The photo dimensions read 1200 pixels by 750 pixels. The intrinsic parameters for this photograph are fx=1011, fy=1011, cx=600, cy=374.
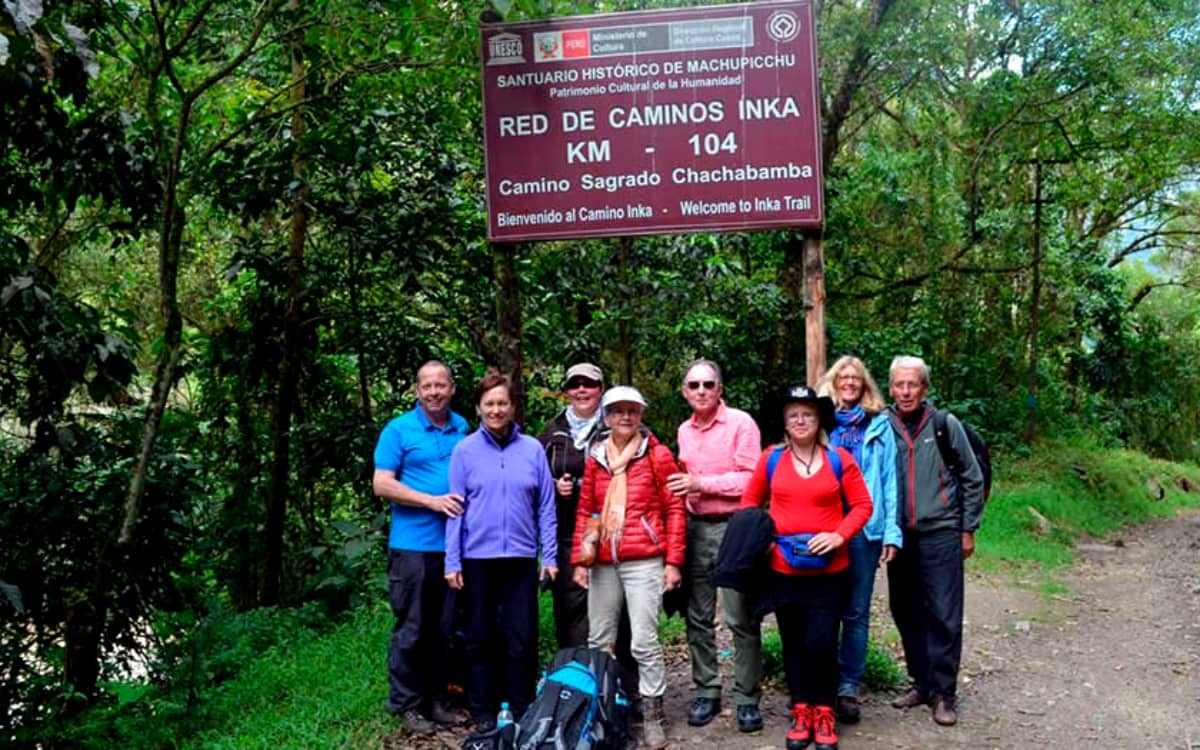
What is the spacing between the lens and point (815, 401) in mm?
4680

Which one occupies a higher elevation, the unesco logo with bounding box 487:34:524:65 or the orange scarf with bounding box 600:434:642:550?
the unesco logo with bounding box 487:34:524:65

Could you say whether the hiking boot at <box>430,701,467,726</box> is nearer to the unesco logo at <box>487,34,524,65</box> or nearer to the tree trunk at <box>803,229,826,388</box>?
the tree trunk at <box>803,229,826,388</box>

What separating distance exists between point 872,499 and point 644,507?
115 centimetres

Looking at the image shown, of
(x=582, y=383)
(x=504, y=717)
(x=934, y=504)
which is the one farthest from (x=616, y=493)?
(x=934, y=504)

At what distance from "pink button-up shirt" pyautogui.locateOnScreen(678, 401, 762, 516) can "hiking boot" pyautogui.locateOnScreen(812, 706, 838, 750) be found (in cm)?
102

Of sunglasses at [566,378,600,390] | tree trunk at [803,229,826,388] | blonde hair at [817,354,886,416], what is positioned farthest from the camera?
tree trunk at [803,229,826,388]

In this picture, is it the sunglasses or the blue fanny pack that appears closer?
the blue fanny pack

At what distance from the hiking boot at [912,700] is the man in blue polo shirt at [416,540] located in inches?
91.9

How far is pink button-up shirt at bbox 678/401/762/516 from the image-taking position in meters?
4.89

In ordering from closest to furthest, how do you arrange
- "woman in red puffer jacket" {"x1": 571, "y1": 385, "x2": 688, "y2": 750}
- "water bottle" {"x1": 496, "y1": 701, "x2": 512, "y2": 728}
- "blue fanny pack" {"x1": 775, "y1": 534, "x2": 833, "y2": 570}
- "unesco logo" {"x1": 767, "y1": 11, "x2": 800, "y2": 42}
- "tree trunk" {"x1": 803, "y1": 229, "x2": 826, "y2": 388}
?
1. "water bottle" {"x1": 496, "y1": 701, "x2": 512, "y2": 728}
2. "blue fanny pack" {"x1": 775, "y1": 534, "x2": 833, "y2": 570}
3. "woman in red puffer jacket" {"x1": 571, "y1": 385, "x2": 688, "y2": 750}
4. "unesco logo" {"x1": 767, "y1": 11, "x2": 800, "y2": 42}
5. "tree trunk" {"x1": 803, "y1": 229, "x2": 826, "y2": 388}

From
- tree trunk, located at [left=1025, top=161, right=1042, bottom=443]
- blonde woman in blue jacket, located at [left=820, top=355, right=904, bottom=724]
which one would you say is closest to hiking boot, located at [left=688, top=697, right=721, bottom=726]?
blonde woman in blue jacket, located at [left=820, top=355, right=904, bottom=724]

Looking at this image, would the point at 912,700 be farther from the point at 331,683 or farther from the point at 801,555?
the point at 331,683

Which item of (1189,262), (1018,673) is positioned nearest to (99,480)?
(1018,673)

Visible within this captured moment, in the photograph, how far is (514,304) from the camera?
19.9 ft
